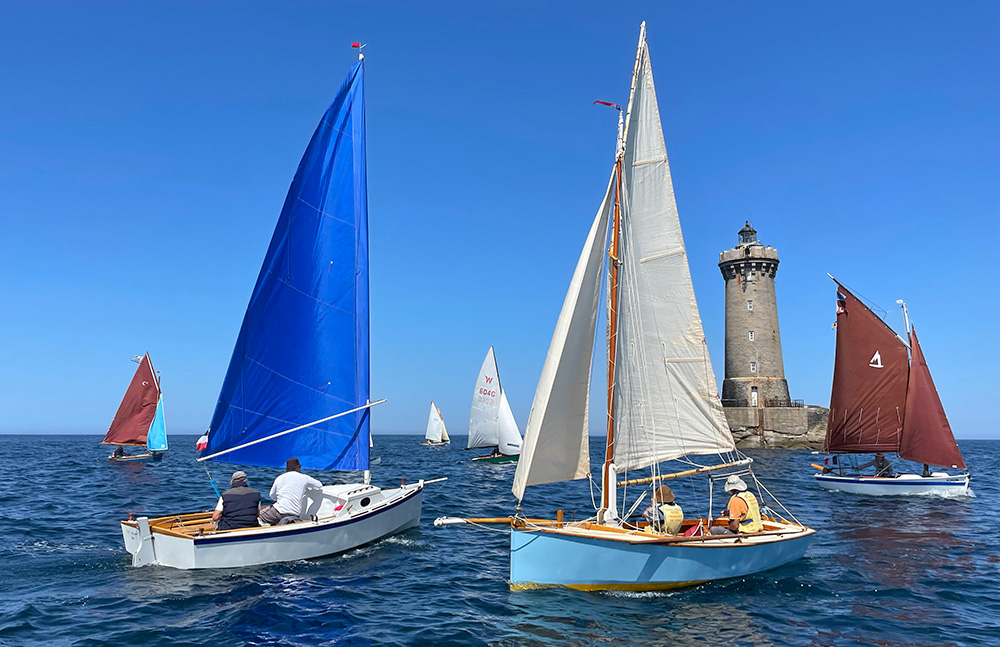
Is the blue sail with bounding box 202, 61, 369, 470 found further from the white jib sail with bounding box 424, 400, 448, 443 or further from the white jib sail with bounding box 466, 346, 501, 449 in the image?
the white jib sail with bounding box 424, 400, 448, 443

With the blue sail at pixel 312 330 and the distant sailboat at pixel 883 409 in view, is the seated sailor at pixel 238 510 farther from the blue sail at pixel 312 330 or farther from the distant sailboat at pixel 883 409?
the distant sailboat at pixel 883 409

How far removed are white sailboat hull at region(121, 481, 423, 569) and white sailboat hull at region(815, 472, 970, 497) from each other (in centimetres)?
2631

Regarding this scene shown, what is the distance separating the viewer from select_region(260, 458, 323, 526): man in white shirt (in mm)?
Result: 13852

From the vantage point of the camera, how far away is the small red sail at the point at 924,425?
30078 millimetres

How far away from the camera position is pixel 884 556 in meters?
16.4

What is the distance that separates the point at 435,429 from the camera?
84.1 m

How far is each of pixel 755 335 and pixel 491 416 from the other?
123ft

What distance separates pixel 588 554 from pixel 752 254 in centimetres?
6783

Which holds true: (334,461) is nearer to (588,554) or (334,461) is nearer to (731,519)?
(588,554)

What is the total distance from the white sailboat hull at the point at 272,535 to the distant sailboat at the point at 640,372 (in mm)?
3194

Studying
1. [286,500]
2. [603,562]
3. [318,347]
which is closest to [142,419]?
[318,347]

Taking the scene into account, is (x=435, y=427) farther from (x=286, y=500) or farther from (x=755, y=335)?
(x=286, y=500)

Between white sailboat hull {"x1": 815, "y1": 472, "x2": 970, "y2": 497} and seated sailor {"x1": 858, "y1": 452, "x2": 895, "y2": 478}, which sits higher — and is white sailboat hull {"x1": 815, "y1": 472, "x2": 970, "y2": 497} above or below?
below

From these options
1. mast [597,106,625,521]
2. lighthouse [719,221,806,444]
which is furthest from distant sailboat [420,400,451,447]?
mast [597,106,625,521]
